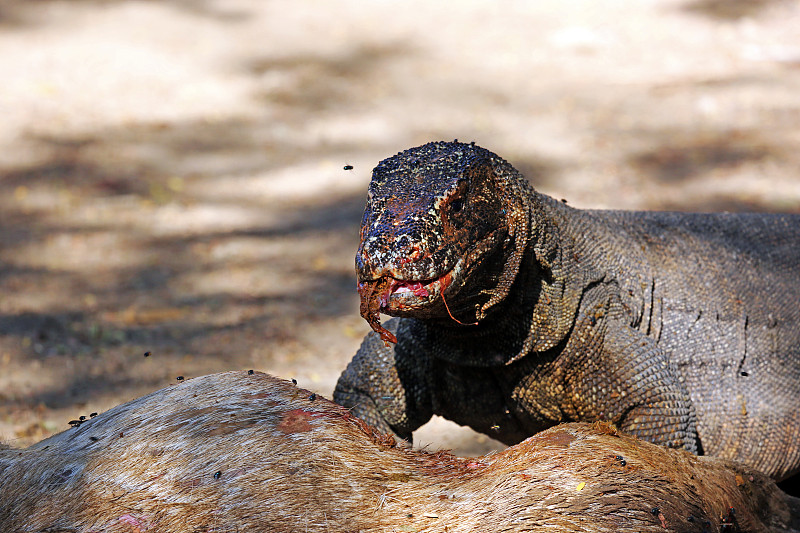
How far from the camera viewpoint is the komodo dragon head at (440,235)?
3443 mm

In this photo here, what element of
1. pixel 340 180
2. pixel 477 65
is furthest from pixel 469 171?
pixel 477 65

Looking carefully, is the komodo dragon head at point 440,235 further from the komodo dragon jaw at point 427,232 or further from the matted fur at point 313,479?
the matted fur at point 313,479

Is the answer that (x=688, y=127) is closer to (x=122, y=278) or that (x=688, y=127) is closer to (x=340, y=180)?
(x=340, y=180)

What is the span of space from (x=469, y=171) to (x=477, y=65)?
11230 mm

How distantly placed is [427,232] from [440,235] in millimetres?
73

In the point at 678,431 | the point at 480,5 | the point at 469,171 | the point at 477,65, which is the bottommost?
the point at 678,431

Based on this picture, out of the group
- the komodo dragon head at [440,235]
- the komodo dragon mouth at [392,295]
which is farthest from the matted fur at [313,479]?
the komodo dragon head at [440,235]

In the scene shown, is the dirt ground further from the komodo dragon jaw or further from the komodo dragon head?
the komodo dragon jaw

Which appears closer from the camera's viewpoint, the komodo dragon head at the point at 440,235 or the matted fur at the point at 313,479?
the matted fur at the point at 313,479

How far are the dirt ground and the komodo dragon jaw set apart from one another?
256cm

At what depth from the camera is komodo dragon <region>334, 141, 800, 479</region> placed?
3.66 metres

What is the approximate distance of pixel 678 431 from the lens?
433 centimetres

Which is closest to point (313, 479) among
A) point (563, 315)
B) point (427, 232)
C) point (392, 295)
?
point (392, 295)

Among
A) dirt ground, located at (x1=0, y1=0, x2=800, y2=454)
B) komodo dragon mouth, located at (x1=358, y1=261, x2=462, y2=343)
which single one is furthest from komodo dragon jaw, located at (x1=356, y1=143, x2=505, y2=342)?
dirt ground, located at (x1=0, y1=0, x2=800, y2=454)
